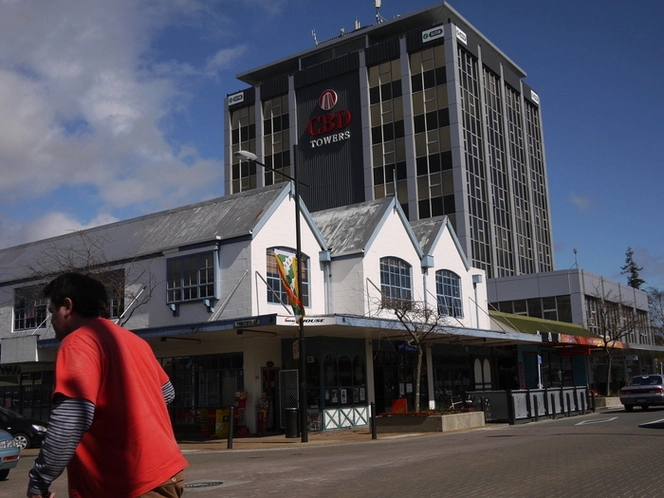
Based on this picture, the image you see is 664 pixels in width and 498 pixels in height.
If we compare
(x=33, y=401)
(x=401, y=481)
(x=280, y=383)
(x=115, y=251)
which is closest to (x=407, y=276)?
(x=280, y=383)

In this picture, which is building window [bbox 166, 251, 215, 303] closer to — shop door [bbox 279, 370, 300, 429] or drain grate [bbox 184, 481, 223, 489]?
shop door [bbox 279, 370, 300, 429]

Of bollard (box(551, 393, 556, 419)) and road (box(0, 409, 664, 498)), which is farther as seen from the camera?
bollard (box(551, 393, 556, 419))

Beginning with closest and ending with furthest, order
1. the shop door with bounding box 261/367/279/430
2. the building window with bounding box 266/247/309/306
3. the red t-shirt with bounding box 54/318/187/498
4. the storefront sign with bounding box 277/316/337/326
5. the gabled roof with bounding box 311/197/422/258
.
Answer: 1. the red t-shirt with bounding box 54/318/187/498
2. the storefront sign with bounding box 277/316/337/326
3. the building window with bounding box 266/247/309/306
4. the shop door with bounding box 261/367/279/430
5. the gabled roof with bounding box 311/197/422/258

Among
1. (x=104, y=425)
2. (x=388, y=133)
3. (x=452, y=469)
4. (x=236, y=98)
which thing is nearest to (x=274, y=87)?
(x=236, y=98)

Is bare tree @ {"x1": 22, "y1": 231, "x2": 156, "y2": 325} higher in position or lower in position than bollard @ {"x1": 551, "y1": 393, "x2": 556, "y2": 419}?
higher

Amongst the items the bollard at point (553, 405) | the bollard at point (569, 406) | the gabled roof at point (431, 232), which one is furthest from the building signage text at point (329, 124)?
the bollard at point (553, 405)

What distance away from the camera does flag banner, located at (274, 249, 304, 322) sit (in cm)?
2308

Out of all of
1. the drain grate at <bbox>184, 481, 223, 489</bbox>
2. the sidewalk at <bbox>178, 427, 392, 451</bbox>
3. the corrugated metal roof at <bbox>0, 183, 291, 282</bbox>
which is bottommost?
the sidewalk at <bbox>178, 427, 392, 451</bbox>

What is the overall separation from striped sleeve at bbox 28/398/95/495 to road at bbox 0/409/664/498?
23.7ft

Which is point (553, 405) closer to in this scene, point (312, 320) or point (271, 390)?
point (271, 390)

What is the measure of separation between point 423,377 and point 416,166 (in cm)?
2891

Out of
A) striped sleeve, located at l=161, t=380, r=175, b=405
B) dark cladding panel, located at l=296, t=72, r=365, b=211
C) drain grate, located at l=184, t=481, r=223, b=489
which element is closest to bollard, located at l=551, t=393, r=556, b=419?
drain grate, located at l=184, t=481, r=223, b=489

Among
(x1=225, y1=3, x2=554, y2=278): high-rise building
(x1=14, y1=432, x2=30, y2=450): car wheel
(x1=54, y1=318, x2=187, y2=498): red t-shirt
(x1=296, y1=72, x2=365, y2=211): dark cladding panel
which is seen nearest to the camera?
(x1=54, y1=318, x2=187, y2=498): red t-shirt

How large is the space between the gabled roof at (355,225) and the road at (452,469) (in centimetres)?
1091
